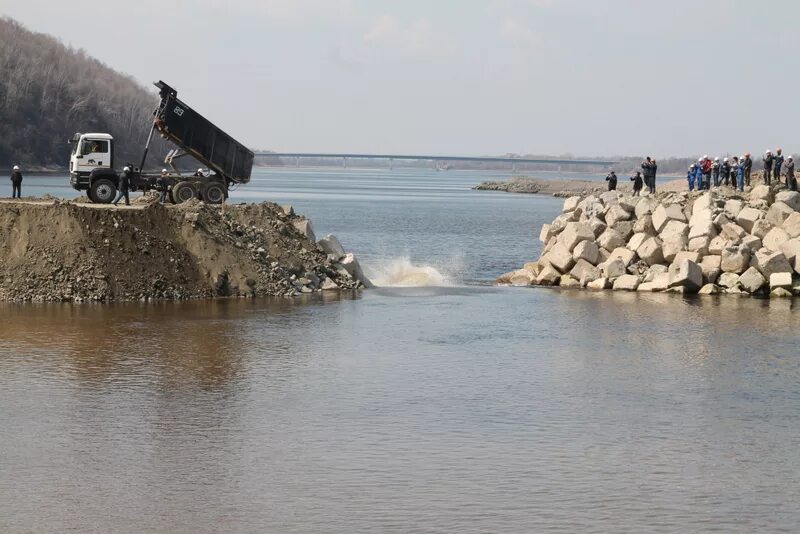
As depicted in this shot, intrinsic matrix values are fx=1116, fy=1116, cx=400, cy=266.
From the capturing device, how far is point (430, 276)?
41688 millimetres

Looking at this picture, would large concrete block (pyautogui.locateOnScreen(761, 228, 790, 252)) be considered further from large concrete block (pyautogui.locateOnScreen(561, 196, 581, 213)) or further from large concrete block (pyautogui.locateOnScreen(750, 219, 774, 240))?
large concrete block (pyautogui.locateOnScreen(561, 196, 581, 213))

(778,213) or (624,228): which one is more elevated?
(778,213)

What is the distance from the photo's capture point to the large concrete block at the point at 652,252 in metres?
38.5

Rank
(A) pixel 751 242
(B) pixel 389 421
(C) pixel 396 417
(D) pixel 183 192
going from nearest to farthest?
1. (B) pixel 389 421
2. (C) pixel 396 417
3. (A) pixel 751 242
4. (D) pixel 183 192

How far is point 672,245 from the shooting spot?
38281 millimetres

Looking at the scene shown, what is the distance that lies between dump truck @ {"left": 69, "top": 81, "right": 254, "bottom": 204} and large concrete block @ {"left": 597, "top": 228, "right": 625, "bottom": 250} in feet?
44.7

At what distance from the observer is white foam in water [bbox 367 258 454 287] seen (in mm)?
40656

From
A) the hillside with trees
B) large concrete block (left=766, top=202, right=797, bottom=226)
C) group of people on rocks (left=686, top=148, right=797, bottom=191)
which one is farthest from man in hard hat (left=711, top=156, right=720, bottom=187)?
the hillside with trees

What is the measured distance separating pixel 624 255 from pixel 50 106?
14300 cm

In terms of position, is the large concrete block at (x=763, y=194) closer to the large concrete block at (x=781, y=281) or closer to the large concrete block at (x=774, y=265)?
the large concrete block at (x=774, y=265)

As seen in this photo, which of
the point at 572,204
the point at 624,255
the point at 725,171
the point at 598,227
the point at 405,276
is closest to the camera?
the point at 624,255

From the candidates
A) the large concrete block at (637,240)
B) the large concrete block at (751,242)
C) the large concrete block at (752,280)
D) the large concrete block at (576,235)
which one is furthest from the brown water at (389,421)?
the large concrete block at (576,235)

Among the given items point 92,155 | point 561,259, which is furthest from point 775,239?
point 92,155

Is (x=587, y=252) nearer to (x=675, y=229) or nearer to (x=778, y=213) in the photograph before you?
(x=675, y=229)
